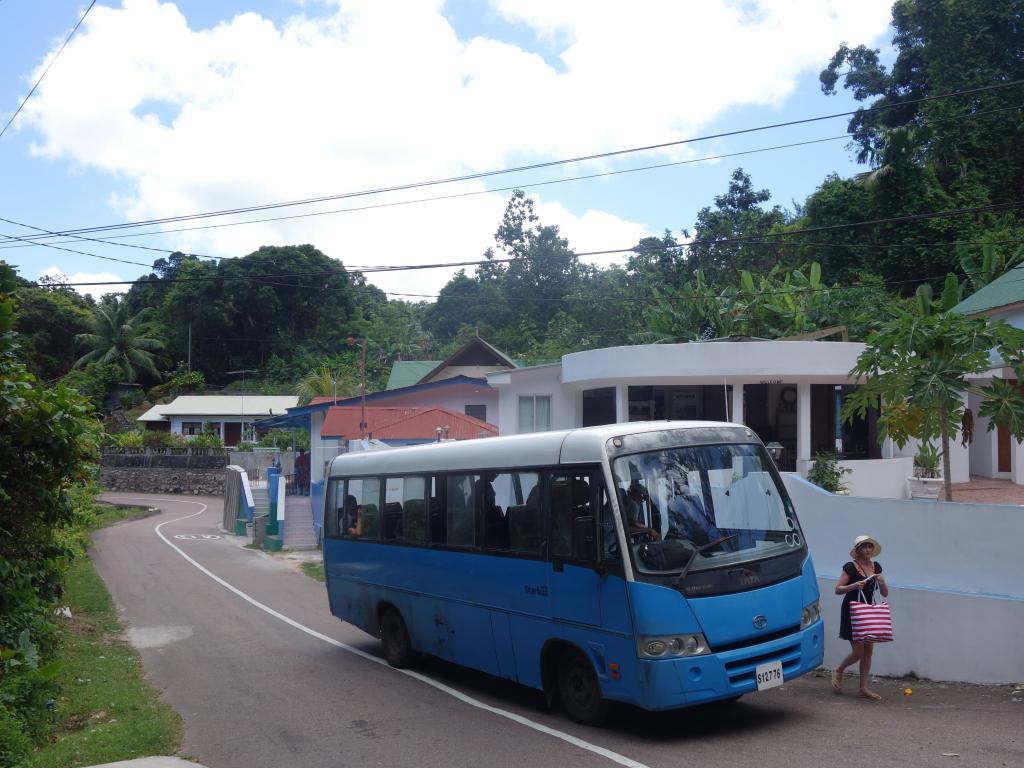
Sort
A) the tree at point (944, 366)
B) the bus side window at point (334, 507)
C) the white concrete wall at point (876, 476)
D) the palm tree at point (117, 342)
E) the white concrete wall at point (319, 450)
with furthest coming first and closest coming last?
1. the palm tree at point (117, 342)
2. the white concrete wall at point (319, 450)
3. the white concrete wall at point (876, 476)
4. the bus side window at point (334, 507)
5. the tree at point (944, 366)

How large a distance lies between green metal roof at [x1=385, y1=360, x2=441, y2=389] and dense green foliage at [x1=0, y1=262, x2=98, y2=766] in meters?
43.5

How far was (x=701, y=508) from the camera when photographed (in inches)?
315

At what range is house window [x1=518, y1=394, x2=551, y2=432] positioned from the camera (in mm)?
23734

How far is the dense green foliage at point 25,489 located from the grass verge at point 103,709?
35 centimetres

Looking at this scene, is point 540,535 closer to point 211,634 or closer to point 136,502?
point 211,634

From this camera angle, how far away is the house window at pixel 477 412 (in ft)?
128

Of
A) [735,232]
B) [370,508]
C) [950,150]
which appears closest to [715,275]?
[735,232]

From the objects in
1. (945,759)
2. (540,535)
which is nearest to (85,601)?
(540,535)

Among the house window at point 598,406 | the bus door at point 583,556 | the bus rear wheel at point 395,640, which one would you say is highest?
the house window at point 598,406

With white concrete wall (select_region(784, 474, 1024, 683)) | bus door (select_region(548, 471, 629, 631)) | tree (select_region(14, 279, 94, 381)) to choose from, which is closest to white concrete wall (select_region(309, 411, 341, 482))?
white concrete wall (select_region(784, 474, 1024, 683))

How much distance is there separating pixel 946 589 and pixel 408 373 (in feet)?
148

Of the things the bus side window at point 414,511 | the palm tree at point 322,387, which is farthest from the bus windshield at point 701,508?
the palm tree at point 322,387

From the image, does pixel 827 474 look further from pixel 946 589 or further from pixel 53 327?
pixel 53 327

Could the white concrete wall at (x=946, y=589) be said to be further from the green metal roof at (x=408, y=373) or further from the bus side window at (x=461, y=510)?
the green metal roof at (x=408, y=373)
